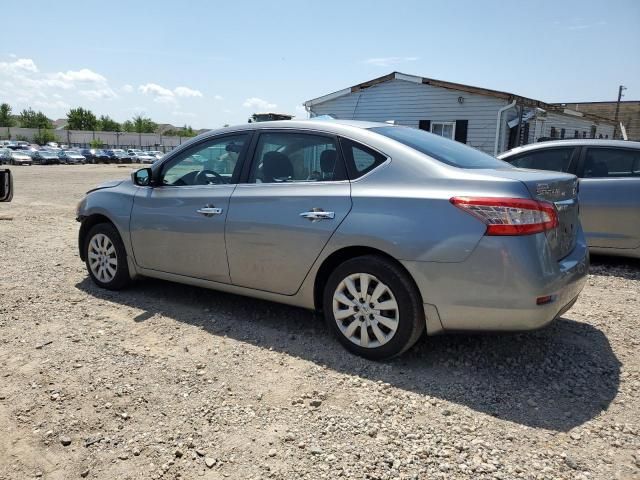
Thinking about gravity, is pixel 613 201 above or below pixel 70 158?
below

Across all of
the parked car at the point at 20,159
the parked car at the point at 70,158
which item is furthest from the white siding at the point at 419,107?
the parked car at the point at 70,158

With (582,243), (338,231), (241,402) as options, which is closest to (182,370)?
(241,402)

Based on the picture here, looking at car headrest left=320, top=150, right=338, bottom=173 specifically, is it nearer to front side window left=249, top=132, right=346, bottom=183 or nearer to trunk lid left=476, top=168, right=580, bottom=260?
front side window left=249, top=132, right=346, bottom=183

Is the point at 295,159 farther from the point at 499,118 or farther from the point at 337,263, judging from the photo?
the point at 499,118

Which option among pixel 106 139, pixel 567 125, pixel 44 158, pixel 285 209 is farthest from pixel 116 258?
pixel 106 139

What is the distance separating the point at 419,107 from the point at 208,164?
15.3 metres

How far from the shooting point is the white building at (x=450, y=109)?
1673cm

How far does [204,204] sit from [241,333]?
108cm

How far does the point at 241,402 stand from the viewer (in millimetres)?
2906

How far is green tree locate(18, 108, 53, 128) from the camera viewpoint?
10069cm

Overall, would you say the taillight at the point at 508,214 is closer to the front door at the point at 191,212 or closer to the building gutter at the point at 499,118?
the front door at the point at 191,212

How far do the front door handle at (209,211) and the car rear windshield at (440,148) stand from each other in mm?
1350

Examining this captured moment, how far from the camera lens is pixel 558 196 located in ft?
10.5

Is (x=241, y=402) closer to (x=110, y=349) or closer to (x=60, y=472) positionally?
(x=60, y=472)
